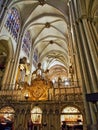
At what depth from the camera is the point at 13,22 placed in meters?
16.1

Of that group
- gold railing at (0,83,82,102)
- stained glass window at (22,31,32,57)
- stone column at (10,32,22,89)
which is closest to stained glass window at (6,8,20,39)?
stone column at (10,32,22,89)

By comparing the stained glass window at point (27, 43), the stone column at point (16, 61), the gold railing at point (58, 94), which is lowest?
the gold railing at point (58, 94)

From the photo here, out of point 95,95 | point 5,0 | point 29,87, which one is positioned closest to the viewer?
point 95,95

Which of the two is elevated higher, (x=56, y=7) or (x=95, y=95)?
(x=56, y=7)

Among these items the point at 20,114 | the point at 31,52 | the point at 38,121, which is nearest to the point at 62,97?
the point at 38,121

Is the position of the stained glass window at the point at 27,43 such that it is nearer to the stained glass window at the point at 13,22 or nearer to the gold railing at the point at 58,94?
the stained glass window at the point at 13,22

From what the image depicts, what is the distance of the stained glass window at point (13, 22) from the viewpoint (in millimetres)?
15095

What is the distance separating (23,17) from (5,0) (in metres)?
4.04

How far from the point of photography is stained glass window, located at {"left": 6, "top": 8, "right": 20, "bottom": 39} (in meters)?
15.1

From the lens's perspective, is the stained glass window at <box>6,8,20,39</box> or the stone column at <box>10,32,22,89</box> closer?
the stone column at <box>10,32,22,89</box>

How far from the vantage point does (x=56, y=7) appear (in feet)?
53.5

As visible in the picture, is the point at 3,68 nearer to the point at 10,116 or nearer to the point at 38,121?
the point at 10,116

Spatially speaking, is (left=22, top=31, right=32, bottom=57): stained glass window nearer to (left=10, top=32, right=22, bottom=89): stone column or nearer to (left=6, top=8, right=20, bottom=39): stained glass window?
(left=10, top=32, right=22, bottom=89): stone column

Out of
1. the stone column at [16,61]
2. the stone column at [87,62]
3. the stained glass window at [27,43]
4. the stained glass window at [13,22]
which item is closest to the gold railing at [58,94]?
the stone column at [16,61]
